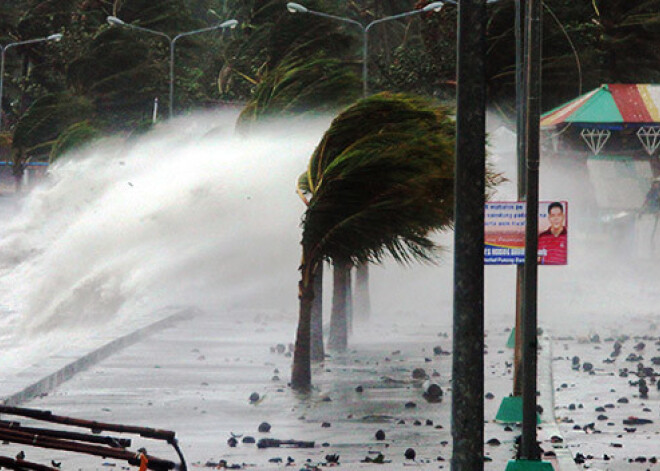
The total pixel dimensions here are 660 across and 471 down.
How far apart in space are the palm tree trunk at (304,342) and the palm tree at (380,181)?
0.07 feet

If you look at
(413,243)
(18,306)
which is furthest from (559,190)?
(413,243)

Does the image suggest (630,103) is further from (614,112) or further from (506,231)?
(506,231)

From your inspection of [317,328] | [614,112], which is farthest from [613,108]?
[317,328]

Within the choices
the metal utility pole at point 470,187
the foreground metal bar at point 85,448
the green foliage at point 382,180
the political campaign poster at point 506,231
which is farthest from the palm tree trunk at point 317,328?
the foreground metal bar at point 85,448

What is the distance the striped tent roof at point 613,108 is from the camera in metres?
50.9

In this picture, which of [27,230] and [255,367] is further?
[27,230]

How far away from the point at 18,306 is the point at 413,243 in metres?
17.2

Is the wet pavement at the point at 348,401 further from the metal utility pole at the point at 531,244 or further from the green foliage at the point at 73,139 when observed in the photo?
the green foliage at the point at 73,139

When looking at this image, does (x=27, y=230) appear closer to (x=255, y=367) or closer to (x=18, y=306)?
(x=18, y=306)

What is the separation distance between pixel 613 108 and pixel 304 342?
3178 centimetres

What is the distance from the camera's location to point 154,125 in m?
60.2

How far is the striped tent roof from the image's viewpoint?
5091 centimetres

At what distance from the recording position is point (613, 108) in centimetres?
5166

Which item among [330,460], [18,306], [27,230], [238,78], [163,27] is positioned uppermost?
[163,27]
